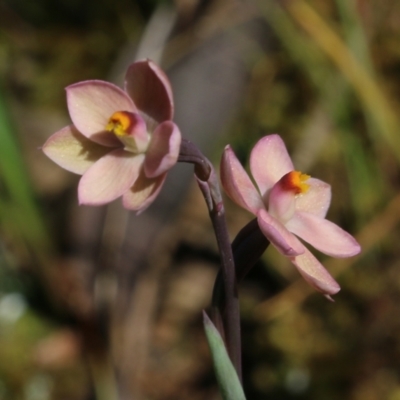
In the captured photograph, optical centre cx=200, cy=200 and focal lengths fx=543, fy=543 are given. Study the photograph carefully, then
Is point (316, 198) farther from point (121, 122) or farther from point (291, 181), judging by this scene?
point (121, 122)

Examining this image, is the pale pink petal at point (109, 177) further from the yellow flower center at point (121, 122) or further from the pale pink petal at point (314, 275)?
the pale pink petal at point (314, 275)

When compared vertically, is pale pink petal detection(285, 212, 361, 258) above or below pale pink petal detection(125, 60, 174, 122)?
below

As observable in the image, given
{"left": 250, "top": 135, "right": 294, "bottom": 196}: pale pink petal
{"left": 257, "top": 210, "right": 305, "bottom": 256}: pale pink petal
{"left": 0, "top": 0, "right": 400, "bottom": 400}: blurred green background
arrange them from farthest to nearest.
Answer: {"left": 0, "top": 0, "right": 400, "bottom": 400}: blurred green background, {"left": 250, "top": 135, "right": 294, "bottom": 196}: pale pink petal, {"left": 257, "top": 210, "right": 305, "bottom": 256}: pale pink petal

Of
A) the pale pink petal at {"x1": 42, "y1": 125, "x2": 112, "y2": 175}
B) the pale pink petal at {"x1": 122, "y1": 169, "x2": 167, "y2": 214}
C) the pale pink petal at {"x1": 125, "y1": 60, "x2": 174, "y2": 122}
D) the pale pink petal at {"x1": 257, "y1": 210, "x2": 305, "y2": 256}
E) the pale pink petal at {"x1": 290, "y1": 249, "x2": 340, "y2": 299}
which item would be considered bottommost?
the pale pink petal at {"x1": 290, "y1": 249, "x2": 340, "y2": 299}

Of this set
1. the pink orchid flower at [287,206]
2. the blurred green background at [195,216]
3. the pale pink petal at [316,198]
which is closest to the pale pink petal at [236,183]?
the pink orchid flower at [287,206]

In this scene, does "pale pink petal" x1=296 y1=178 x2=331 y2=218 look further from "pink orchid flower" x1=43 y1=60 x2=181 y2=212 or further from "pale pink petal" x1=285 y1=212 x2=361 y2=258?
"pink orchid flower" x1=43 y1=60 x2=181 y2=212

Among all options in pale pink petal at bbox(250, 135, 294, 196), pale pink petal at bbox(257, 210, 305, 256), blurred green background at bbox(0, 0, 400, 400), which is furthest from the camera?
blurred green background at bbox(0, 0, 400, 400)

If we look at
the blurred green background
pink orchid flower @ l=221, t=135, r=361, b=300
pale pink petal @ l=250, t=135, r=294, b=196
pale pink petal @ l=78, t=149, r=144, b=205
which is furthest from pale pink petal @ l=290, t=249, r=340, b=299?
the blurred green background
